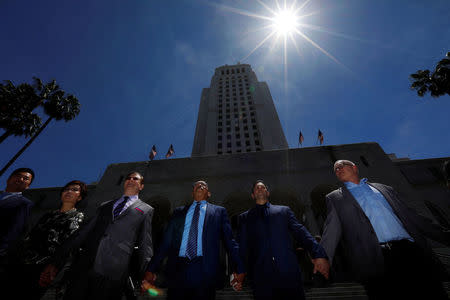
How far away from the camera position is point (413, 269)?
2242 mm

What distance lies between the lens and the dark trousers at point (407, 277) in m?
2.12

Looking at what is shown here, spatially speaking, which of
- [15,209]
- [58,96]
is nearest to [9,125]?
[58,96]

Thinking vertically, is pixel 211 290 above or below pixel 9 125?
below

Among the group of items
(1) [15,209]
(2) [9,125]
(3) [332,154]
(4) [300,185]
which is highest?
(2) [9,125]

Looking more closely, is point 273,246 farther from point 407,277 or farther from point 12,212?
point 12,212

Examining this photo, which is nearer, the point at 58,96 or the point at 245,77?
the point at 58,96

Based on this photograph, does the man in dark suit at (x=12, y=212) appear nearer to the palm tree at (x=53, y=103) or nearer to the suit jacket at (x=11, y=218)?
the suit jacket at (x=11, y=218)

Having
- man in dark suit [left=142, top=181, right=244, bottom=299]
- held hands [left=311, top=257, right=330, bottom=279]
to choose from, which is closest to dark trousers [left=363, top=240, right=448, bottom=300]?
held hands [left=311, top=257, right=330, bottom=279]

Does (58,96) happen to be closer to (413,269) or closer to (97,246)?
(97,246)

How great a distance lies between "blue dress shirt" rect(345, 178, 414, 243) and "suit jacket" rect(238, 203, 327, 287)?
88 centimetres

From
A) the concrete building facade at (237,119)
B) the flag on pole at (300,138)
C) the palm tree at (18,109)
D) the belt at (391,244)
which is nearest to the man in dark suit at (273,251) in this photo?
the belt at (391,244)

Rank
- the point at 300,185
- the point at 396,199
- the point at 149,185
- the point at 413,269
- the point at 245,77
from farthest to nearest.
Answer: the point at 245,77, the point at 149,185, the point at 300,185, the point at 396,199, the point at 413,269

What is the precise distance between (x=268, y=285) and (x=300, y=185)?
10.4 metres

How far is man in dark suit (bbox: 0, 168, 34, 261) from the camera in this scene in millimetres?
2973
